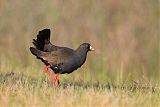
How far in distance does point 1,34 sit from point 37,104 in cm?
566

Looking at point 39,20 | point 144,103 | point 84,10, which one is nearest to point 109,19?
point 84,10

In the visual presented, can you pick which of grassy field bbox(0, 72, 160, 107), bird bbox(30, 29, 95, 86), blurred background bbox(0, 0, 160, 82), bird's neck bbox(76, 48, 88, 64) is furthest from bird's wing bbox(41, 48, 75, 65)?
blurred background bbox(0, 0, 160, 82)

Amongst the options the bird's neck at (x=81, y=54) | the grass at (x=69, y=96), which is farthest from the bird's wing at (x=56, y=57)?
the grass at (x=69, y=96)

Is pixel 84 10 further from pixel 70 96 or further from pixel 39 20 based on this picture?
pixel 70 96

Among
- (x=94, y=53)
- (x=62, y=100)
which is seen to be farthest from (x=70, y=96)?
A: (x=94, y=53)

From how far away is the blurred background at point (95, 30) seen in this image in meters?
12.5

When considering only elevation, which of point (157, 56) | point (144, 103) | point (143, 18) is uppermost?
point (143, 18)

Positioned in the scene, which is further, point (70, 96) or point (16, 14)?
point (16, 14)

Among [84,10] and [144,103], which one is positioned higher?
[84,10]

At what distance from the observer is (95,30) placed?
1282cm

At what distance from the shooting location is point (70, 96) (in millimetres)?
7848

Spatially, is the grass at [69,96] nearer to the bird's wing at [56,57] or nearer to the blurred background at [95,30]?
the bird's wing at [56,57]

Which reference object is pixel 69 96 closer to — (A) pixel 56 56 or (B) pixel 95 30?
(A) pixel 56 56

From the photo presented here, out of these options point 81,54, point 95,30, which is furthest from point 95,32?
point 81,54
